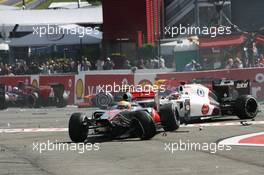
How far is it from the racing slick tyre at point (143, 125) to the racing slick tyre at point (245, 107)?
184 inches

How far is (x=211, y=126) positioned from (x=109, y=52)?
2104 centimetres

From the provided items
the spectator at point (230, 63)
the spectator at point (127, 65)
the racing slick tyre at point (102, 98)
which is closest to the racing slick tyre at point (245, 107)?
the racing slick tyre at point (102, 98)

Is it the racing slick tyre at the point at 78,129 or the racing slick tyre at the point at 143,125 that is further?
the racing slick tyre at the point at 78,129

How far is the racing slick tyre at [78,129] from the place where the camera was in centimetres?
1456

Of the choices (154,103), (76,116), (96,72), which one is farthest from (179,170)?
(96,72)

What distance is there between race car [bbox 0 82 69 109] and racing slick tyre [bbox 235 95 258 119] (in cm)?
1204

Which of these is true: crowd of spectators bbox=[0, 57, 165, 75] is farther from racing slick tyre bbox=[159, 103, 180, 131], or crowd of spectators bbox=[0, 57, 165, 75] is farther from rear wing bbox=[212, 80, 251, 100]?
racing slick tyre bbox=[159, 103, 180, 131]

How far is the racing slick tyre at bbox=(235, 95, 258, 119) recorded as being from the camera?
60.4 feet

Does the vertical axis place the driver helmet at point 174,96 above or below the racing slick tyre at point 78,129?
above

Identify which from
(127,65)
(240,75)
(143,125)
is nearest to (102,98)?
(127,65)

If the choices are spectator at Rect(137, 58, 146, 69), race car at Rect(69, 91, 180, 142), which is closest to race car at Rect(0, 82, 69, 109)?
spectator at Rect(137, 58, 146, 69)

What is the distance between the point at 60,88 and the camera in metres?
29.4

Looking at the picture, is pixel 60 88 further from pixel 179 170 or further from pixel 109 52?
pixel 179 170

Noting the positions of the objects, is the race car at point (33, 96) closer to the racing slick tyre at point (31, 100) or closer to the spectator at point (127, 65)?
the racing slick tyre at point (31, 100)
